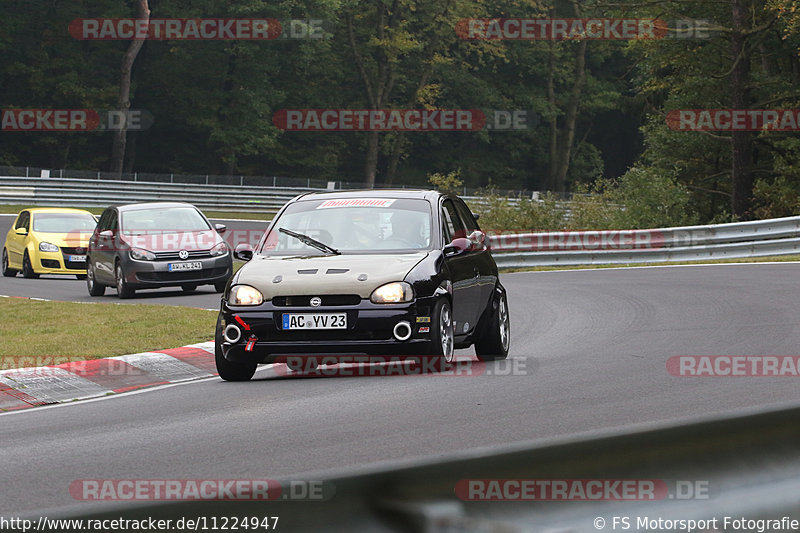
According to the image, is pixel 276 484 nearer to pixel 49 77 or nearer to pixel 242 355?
pixel 242 355

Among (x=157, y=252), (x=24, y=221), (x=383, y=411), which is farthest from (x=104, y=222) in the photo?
(x=383, y=411)

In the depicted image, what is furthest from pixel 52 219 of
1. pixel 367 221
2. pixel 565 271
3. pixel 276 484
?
pixel 276 484

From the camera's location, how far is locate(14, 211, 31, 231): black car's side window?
26708 mm

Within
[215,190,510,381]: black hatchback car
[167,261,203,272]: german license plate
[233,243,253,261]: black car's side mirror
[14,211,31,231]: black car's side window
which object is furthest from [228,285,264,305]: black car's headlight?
[14,211,31,231]: black car's side window

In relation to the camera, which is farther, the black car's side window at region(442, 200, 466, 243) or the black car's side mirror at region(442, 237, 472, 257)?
the black car's side window at region(442, 200, 466, 243)

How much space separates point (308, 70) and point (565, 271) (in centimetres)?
5163

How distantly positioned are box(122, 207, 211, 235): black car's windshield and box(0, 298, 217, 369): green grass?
3451 mm

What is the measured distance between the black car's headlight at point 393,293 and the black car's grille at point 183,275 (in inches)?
440

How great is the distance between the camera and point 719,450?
2.33 m

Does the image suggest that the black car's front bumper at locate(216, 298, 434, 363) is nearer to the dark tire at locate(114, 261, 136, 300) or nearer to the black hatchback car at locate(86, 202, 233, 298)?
the black hatchback car at locate(86, 202, 233, 298)

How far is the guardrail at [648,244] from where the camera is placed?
24703mm

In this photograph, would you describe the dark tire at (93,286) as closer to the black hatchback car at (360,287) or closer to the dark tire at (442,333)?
the black hatchback car at (360,287)

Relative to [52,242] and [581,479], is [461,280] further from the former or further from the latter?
[52,242]

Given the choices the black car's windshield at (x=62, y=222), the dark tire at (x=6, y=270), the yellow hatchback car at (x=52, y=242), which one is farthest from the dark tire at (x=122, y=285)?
the dark tire at (x=6, y=270)
